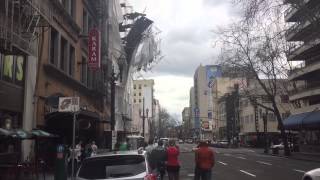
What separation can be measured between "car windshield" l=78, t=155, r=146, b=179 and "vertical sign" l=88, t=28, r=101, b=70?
27.2 m

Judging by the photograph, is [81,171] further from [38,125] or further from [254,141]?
[254,141]

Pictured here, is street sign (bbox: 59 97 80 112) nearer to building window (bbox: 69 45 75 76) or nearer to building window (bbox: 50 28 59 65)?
building window (bbox: 50 28 59 65)

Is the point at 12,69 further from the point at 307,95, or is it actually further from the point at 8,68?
the point at 307,95

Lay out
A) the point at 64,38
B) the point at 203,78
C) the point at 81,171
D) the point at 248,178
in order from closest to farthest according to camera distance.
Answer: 1. the point at 81,171
2. the point at 248,178
3. the point at 64,38
4. the point at 203,78

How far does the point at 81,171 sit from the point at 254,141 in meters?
92.8

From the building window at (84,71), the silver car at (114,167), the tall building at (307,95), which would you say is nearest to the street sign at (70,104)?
the silver car at (114,167)

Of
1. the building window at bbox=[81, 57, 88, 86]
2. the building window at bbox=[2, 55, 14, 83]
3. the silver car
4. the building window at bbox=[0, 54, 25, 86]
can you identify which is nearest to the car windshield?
the silver car

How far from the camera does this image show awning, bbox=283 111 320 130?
53.9 meters

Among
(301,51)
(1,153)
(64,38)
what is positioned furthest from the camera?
(301,51)

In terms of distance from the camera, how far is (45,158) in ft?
91.9

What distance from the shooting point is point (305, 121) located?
56.6m

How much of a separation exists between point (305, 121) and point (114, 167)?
158 feet

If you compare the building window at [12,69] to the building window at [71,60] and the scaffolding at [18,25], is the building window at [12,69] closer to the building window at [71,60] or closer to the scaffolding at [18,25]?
the scaffolding at [18,25]

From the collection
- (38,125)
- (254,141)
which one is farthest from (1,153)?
(254,141)
